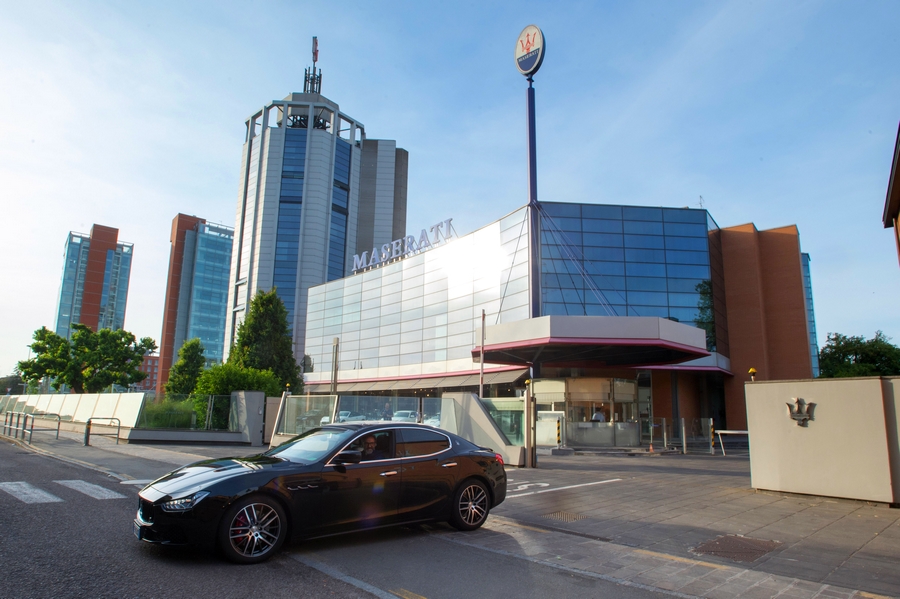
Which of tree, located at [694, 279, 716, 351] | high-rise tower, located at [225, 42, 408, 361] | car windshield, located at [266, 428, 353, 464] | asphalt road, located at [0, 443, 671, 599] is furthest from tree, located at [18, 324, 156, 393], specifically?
car windshield, located at [266, 428, 353, 464]

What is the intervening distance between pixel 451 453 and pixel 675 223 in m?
37.1

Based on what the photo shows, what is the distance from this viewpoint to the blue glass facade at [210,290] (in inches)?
4862

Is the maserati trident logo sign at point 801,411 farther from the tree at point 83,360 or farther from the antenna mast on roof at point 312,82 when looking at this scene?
the antenna mast on roof at point 312,82

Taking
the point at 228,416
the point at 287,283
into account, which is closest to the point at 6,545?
the point at 228,416

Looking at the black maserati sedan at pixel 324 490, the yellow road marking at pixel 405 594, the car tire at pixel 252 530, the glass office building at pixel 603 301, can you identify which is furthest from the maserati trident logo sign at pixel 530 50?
the yellow road marking at pixel 405 594

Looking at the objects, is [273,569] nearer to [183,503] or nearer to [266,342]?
[183,503]

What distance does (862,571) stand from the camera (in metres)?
5.82

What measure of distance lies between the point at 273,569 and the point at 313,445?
173 cm

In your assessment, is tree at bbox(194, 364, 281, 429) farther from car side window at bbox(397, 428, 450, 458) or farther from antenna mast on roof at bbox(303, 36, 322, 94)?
antenna mast on roof at bbox(303, 36, 322, 94)

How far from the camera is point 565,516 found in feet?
28.9

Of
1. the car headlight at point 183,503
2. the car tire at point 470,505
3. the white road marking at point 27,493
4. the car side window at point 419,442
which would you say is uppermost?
the car side window at point 419,442

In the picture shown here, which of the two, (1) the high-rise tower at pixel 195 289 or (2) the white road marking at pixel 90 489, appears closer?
(2) the white road marking at pixel 90 489

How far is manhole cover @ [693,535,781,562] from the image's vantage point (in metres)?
6.42

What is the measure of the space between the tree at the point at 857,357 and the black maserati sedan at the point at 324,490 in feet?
190
